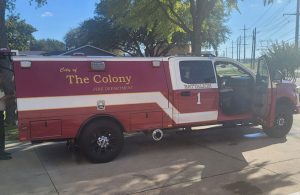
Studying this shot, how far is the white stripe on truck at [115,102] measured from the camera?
7.47 m

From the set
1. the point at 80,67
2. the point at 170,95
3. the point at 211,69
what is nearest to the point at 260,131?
the point at 211,69

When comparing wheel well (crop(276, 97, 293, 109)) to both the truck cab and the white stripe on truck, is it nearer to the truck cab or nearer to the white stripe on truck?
the truck cab

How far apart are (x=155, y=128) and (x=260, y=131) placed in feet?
12.3

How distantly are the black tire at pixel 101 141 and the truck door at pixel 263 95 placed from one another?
3434 mm

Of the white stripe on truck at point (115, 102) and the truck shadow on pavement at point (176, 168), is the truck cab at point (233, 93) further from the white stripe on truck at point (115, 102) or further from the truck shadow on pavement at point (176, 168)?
the truck shadow on pavement at point (176, 168)

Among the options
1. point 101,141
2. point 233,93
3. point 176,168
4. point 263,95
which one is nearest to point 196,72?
point 233,93

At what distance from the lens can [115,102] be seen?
8.16m

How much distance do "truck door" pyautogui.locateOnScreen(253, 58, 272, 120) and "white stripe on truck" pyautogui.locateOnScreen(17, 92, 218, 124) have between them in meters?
1.14

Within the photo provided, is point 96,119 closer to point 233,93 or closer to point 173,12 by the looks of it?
point 233,93

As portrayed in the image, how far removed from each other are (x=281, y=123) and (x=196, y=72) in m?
2.68

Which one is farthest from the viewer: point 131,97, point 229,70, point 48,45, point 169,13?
point 48,45

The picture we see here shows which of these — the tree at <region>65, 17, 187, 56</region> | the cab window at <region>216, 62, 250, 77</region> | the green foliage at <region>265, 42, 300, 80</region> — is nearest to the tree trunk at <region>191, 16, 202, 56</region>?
the cab window at <region>216, 62, 250, 77</region>

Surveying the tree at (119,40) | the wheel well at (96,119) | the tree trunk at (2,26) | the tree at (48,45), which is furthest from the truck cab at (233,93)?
the tree at (48,45)

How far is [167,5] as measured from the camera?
16000 mm
